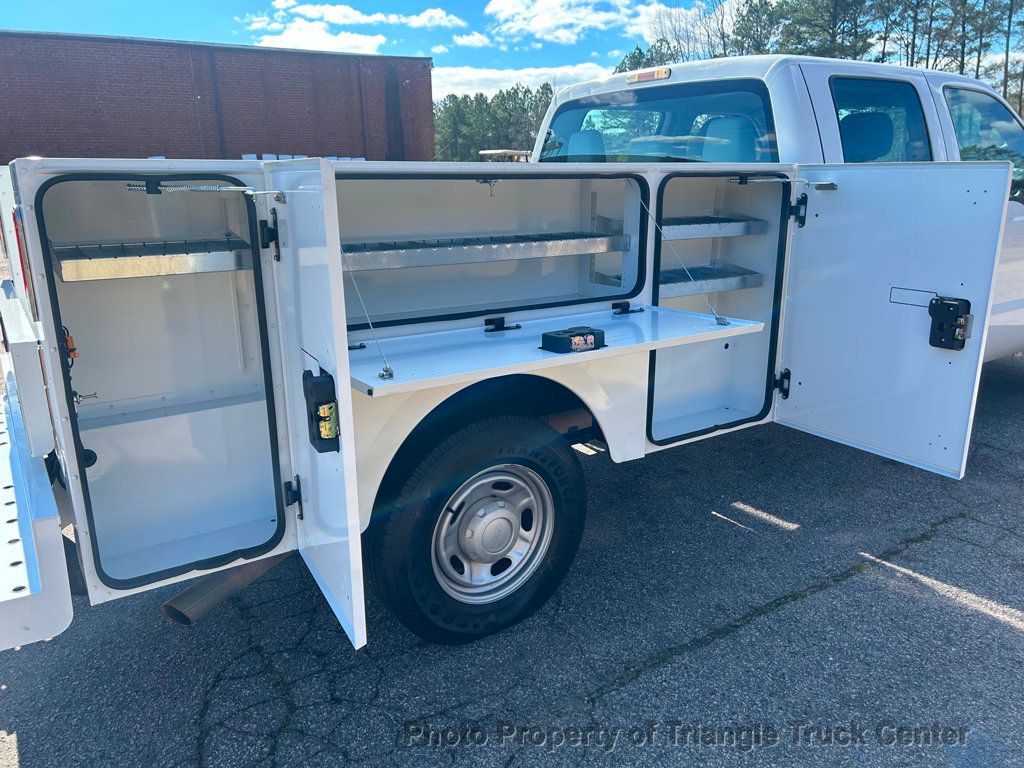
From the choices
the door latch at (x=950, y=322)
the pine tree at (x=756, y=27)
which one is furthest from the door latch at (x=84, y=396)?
the pine tree at (x=756, y=27)

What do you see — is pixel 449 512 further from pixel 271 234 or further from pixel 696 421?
pixel 696 421

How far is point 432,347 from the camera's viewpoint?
277 cm

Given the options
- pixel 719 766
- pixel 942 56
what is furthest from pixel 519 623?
pixel 942 56

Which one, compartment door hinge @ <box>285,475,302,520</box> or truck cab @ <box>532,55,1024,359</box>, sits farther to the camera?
truck cab @ <box>532,55,1024,359</box>

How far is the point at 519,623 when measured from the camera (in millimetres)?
2949

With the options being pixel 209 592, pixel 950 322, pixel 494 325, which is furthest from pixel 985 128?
pixel 209 592

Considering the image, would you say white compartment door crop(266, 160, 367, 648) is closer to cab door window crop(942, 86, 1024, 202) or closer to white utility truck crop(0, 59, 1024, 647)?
white utility truck crop(0, 59, 1024, 647)

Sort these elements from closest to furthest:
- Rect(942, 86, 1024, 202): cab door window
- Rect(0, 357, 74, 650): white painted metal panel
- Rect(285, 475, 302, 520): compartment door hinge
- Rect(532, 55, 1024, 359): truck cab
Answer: Rect(0, 357, 74, 650): white painted metal panel, Rect(285, 475, 302, 520): compartment door hinge, Rect(532, 55, 1024, 359): truck cab, Rect(942, 86, 1024, 202): cab door window

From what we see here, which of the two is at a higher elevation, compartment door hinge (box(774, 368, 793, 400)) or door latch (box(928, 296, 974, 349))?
door latch (box(928, 296, 974, 349))

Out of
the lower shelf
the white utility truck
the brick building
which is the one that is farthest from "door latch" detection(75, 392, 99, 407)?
the brick building

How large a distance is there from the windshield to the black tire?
2.27 meters

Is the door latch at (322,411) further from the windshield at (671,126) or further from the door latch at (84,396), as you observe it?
the windshield at (671,126)

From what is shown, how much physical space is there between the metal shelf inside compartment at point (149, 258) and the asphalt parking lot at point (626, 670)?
1465 millimetres

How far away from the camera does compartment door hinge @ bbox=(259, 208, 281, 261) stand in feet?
7.37
